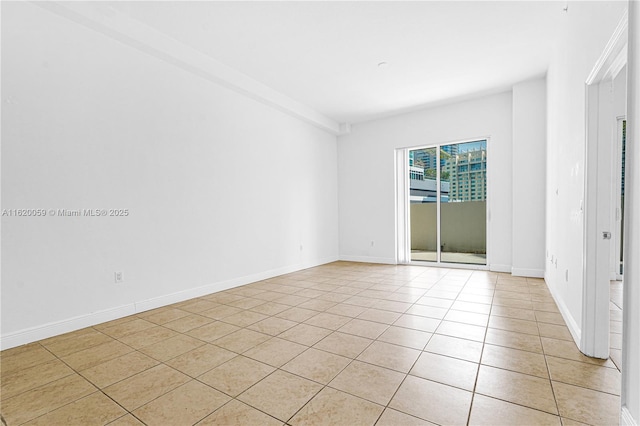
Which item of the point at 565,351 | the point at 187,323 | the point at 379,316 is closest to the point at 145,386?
the point at 187,323

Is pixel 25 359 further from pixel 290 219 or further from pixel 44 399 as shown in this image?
pixel 290 219

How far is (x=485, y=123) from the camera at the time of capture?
5.29 meters

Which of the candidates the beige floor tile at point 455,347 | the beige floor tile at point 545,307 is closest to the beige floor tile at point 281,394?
the beige floor tile at point 455,347

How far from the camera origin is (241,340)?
2.57 metres

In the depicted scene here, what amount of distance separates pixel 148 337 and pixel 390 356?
2138mm

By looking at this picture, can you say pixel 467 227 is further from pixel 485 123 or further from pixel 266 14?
pixel 266 14

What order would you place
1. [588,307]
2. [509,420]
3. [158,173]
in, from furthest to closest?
[158,173], [588,307], [509,420]

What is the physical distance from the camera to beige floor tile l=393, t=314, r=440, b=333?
108 inches

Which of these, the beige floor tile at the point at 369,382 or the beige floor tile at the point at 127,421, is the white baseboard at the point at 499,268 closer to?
the beige floor tile at the point at 369,382

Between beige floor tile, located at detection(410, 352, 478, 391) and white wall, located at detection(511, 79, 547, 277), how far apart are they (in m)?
3.54

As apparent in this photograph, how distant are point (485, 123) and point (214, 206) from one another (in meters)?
4.85

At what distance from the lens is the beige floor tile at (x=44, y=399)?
5.45 ft

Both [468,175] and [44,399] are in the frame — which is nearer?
[44,399]

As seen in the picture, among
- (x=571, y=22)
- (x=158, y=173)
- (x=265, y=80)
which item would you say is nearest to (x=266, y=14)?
(x=265, y=80)
